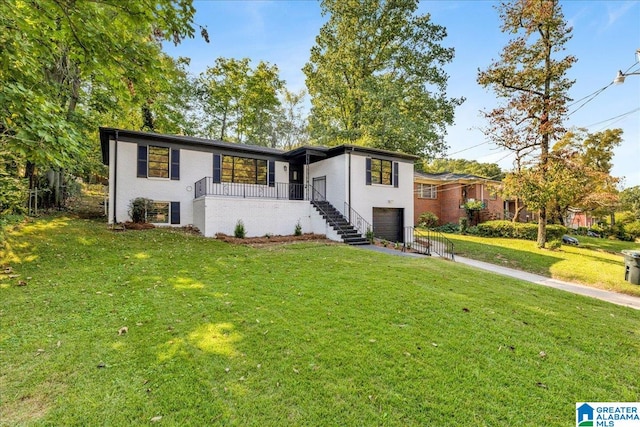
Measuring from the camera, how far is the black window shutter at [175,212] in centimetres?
1338

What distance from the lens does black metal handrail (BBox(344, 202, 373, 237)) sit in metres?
14.2

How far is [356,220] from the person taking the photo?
14430 mm

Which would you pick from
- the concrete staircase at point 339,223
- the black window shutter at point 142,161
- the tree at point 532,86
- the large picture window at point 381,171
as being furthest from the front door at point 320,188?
the tree at point 532,86

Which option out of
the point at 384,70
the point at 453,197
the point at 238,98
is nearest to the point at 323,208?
the point at 453,197

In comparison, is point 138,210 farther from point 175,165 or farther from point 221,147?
point 221,147

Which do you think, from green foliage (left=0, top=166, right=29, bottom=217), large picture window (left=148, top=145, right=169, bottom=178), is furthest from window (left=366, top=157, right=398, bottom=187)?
green foliage (left=0, top=166, right=29, bottom=217)

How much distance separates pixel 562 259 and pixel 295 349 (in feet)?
48.5

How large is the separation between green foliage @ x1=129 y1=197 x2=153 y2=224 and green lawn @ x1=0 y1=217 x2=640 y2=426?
5.57 metres

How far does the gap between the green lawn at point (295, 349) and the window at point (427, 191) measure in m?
16.4

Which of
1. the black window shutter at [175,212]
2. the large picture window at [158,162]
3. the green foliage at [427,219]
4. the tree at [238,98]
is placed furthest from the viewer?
the tree at [238,98]

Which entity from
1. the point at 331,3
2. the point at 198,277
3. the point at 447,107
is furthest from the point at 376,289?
the point at 331,3

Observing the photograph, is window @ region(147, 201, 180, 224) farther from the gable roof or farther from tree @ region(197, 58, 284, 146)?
tree @ region(197, 58, 284, 146)

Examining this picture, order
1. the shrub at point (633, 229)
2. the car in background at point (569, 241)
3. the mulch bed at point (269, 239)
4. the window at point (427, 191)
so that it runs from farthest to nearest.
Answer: the window at point (427, 191) → the shrub at point (633, 229) → the car in background at point (569, 241) → the mulch bed at point (269, 239)

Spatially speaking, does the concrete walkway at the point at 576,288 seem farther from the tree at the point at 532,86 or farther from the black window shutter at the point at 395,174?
the black window shutter at the point at 395,174
